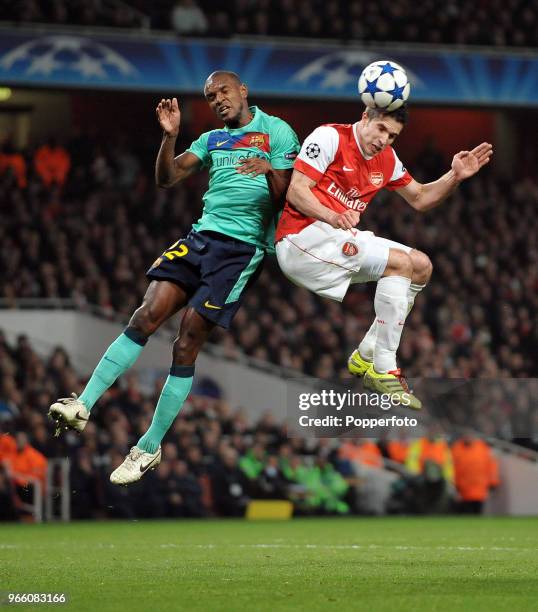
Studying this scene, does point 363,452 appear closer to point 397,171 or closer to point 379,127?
point 397,171

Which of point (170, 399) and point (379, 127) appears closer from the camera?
point (379, 127)

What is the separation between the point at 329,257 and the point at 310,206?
0.42 meters

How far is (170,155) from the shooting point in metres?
8.78

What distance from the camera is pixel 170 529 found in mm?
15938

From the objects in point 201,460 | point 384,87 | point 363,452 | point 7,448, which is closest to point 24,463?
point 7,448

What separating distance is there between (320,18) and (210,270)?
52.9ft

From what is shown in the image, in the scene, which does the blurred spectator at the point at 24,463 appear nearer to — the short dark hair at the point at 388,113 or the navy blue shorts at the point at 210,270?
the navy blue shorts at the point at 210,270

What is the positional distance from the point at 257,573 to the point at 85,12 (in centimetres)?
1489

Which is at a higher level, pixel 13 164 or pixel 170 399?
pixel 13 164

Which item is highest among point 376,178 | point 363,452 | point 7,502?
point 376,178

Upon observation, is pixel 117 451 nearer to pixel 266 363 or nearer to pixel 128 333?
pixel 266 363

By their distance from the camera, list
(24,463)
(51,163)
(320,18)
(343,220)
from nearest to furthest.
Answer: (343,220)
(24,463)
(51,163)
(320,18)

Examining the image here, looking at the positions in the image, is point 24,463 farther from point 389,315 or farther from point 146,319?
point 389,315

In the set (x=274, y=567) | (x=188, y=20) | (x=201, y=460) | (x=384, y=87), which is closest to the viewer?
(x=384, y=87)
